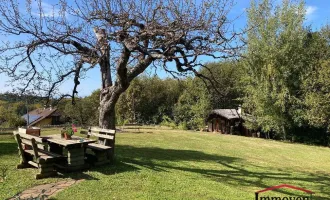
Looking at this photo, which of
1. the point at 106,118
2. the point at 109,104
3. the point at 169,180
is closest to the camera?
the point at 169,180

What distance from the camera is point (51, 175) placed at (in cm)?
682

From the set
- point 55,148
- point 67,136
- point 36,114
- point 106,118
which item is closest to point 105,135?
point 106,118

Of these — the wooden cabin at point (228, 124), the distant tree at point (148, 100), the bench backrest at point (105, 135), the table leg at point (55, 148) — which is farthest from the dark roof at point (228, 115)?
the table leg at point (55, 148)

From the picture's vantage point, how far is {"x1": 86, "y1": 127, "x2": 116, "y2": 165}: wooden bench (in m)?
7.89

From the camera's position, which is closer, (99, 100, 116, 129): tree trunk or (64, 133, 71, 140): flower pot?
(64, 133, 71, 140): flower pot

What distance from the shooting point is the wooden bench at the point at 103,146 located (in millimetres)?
7888

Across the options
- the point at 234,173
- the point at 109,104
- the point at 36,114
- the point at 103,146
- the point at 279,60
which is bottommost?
the point at 234,173

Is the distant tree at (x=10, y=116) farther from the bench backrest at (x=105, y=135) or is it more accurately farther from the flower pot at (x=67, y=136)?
the flower pot at (x=67, y=136)

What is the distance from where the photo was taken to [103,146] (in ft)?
26.8

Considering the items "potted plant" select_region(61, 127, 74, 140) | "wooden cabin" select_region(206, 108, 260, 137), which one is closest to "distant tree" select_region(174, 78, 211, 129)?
"wooden cabin" select_region(206, 108, 260, 137)

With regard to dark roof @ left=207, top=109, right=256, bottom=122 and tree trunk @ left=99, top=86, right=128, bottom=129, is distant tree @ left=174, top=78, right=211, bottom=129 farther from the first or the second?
tree trunk @ left=99, top=86, right=128, bottom=129

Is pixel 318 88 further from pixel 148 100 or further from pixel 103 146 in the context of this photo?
pixel 148 100

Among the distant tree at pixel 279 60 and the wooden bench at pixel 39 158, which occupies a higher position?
the distant tree at pixel 279 60

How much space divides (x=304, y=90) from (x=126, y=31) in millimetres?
21457
